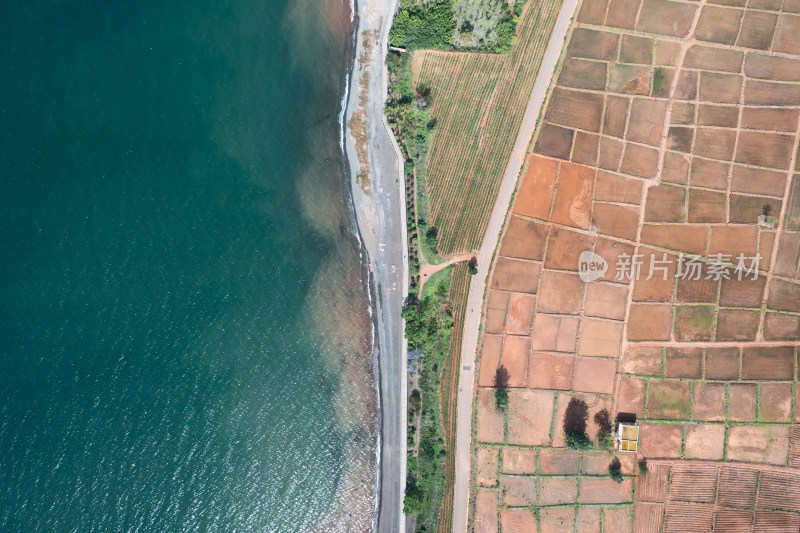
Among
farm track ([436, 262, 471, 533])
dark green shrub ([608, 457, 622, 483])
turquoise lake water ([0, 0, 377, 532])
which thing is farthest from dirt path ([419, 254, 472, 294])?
dark green shrub ([608, 457, 622, 483])

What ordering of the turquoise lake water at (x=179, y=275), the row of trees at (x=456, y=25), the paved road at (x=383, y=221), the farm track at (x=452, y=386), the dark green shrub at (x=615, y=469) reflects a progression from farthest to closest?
the paved road at (x=383, y=221) → the row of trees at (x=456, y=25) → the farm track at (x=452, y=386) → the turquoise lake water at (x=179, y=275) → the dark green shrub at (x=615, y=469)

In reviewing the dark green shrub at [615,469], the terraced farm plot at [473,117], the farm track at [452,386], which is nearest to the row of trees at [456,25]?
the terraced farm plot at [473,117]

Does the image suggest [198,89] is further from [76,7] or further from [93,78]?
[76,7]

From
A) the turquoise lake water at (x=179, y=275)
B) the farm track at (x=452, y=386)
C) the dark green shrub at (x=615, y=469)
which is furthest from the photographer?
the farm track at (x=452, y=386)

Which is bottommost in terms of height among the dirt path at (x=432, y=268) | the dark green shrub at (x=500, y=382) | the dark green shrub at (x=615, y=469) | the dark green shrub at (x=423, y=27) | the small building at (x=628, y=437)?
the dark green shrub at (x=615, y=469)

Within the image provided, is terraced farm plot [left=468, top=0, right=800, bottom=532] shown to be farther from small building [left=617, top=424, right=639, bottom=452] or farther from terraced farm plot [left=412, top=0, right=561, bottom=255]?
terraced farm plot [left=412, top=0, right=561, bottom=255]

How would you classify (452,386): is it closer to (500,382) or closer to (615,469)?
(500,382)

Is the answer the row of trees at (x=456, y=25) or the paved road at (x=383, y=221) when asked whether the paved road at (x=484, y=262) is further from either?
the paved road at (x=383, y=221)

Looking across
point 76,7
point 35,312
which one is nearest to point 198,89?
point 76,7
